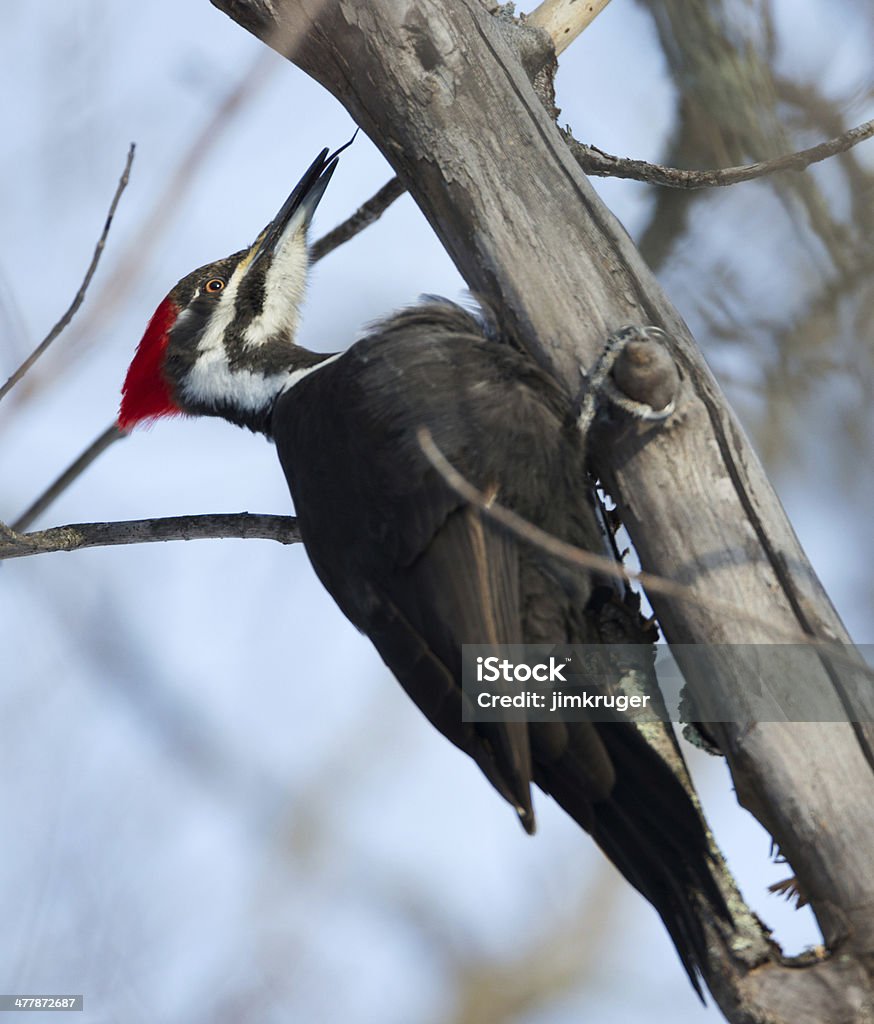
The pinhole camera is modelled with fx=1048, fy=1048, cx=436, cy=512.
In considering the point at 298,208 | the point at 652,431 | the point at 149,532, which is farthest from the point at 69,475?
the point at 652,431

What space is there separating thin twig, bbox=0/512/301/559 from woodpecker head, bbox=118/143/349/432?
44cm

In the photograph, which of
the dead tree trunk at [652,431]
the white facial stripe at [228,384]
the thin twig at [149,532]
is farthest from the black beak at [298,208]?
the thin twig at [149,532]

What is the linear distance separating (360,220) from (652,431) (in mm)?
1794

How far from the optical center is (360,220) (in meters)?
3.70

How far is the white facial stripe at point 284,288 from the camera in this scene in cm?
346

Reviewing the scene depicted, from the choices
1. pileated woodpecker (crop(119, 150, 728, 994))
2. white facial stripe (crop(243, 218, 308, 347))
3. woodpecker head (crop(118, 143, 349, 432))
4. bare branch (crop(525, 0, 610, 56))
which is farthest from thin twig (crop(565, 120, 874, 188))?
white facial stripe (crop(243, 218, 308, 347))

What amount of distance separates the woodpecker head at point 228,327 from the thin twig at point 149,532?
0.44 meters

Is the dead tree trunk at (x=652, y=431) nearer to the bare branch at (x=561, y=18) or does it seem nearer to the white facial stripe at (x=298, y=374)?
the bare branch at (x=561, y=18)

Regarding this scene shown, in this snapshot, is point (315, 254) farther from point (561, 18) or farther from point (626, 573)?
point (626, 573)

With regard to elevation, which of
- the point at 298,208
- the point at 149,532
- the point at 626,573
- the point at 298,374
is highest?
the point at 298,208

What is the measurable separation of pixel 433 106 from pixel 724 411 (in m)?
1.01

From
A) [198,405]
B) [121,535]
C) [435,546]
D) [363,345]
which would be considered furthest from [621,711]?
[198,405]

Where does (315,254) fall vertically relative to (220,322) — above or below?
above

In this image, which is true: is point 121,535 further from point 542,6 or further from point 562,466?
point 542,6
